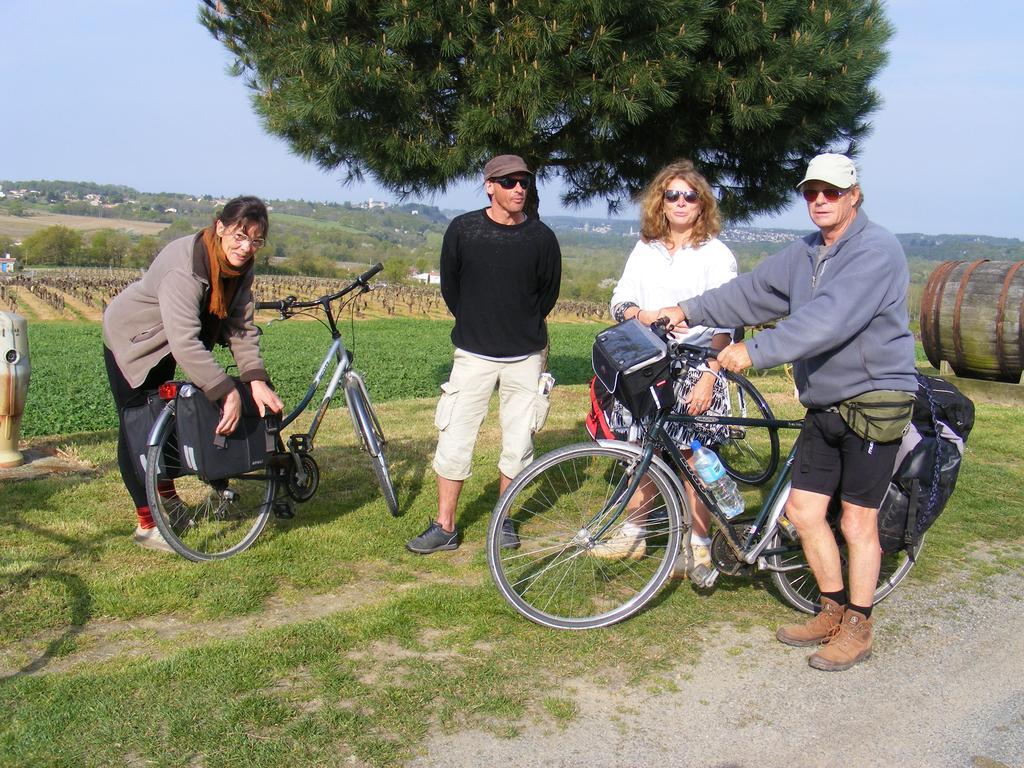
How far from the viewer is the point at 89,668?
11.2 feet

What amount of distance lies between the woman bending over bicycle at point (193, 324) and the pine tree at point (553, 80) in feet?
13.4

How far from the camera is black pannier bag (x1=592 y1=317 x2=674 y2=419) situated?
3766 millimetres

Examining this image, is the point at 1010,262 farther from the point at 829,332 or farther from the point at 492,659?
the point at 492,659

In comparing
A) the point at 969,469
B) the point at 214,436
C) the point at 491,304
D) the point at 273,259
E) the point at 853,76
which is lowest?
the point at 273,259

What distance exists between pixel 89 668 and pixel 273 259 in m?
86.5

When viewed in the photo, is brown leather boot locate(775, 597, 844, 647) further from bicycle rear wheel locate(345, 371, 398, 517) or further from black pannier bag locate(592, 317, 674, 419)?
bicycle rear wheel locate(345, 371, 398, 517)

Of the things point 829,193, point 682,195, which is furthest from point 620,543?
point 829,193

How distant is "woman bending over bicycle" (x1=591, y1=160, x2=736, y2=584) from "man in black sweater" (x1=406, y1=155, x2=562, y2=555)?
440 mm

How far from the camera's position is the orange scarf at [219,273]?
4383 millimetres

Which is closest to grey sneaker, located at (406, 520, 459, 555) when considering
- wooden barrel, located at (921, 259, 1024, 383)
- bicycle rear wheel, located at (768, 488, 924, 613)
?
bicycle rear wheel, located at (768, 488, 924, 613)

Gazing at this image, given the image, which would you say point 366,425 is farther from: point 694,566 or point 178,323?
point 694,566

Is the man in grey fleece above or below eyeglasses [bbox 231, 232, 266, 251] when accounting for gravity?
below

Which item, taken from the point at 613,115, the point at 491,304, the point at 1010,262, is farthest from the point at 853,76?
the point at 491,304

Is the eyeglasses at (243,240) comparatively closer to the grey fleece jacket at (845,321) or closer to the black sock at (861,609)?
the grey fleece jacket at (845,321)
